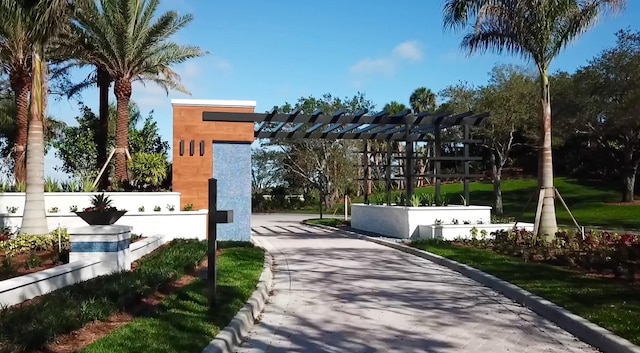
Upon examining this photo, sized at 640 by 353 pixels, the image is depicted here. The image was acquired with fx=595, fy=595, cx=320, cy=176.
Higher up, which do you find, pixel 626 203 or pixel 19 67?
pixel 19 67

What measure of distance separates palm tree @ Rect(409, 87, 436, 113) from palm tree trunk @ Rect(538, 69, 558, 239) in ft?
144

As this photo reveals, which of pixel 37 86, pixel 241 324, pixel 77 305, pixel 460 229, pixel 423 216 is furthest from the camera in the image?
pixel 423 216

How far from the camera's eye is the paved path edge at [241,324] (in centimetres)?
610

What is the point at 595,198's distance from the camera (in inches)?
1591

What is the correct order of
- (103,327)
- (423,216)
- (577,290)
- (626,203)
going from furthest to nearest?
1. (626,203)
2. (423,216)
3. (577,290)
4. (103,327)

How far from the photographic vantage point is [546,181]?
586 inches

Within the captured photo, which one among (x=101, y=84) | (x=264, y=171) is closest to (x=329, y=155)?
(x=264, y=171)

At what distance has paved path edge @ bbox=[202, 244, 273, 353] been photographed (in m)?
6.10

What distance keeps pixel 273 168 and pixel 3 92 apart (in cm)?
2846

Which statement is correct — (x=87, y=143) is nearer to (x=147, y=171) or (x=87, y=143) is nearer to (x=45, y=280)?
(x=147, y=171)

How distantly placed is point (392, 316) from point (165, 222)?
10.5 metres

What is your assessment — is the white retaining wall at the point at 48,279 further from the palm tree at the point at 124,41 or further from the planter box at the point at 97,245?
the palm tree at the point at 124,41

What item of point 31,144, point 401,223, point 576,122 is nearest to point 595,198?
point 576,122

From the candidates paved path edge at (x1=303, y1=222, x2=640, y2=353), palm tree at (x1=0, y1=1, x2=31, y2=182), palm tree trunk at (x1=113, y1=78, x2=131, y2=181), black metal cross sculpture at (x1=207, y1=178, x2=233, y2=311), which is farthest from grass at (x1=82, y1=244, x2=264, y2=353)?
palm tree trunk at (x1=113, y1=78, x2=131, y2=181)
